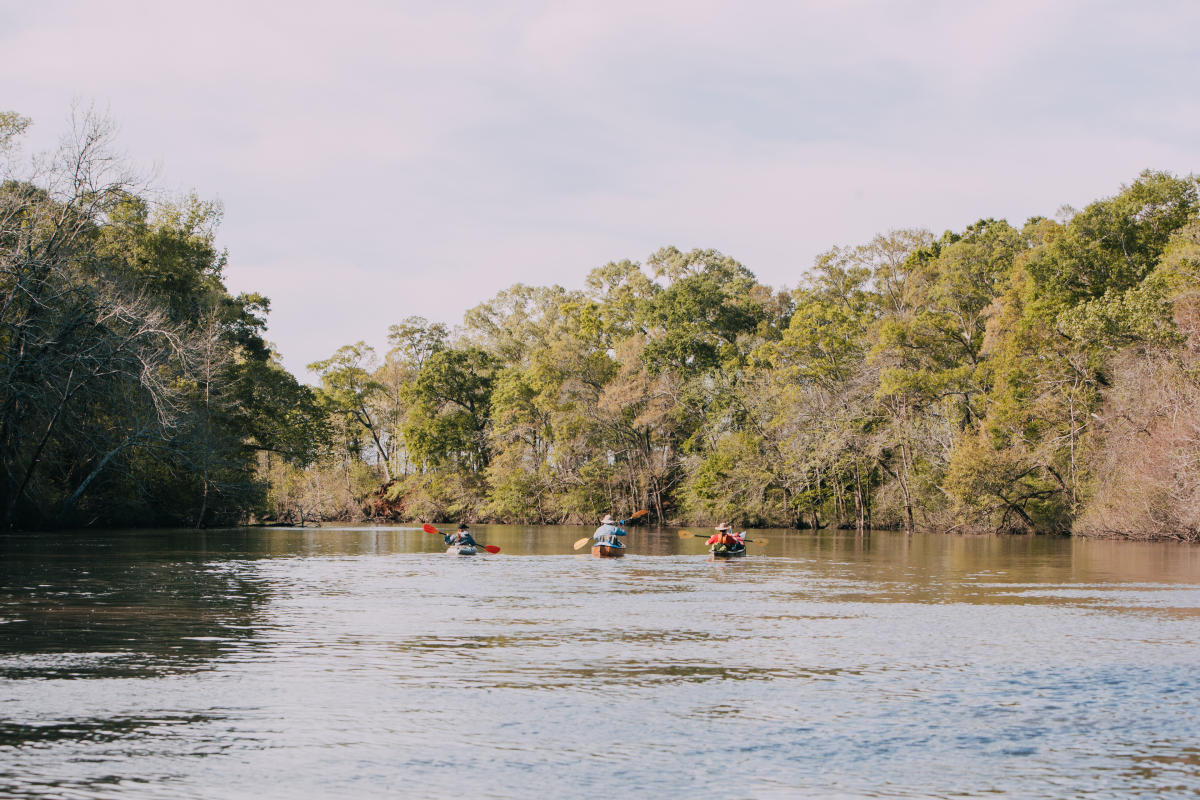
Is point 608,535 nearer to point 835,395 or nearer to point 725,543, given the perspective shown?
point 725,543

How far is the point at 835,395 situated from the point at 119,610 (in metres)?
46.3

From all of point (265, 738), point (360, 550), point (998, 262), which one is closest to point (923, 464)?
point (998, 262)

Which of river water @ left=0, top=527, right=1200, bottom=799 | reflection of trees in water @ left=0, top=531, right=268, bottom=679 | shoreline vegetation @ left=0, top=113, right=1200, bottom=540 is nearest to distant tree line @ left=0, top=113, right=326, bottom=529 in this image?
shoreline vegetation @ left=0, top=113, right=1200, bottom=540

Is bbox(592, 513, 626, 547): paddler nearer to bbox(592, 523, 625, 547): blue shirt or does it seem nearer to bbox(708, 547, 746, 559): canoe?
bbox(592, 523, 625, 547): blue shirt

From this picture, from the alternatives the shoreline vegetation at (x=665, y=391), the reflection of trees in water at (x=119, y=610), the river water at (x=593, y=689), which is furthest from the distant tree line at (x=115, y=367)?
the river water at (x=593, y=689)

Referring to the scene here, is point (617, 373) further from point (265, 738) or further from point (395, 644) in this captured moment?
point (265, 738)

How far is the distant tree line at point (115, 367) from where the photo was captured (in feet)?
126

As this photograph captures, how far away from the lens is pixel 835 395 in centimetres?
5922

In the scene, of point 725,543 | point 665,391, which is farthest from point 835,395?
point 725,543

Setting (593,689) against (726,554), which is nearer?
(593,689)

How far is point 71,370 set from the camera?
3897 cm

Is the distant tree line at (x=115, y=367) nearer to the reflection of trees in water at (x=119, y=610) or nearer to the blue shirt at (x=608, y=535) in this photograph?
the reflection of trees in water at (x=119, y=610)

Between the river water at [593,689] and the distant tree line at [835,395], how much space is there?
70.3 ft

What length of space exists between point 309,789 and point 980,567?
85.6 feet
